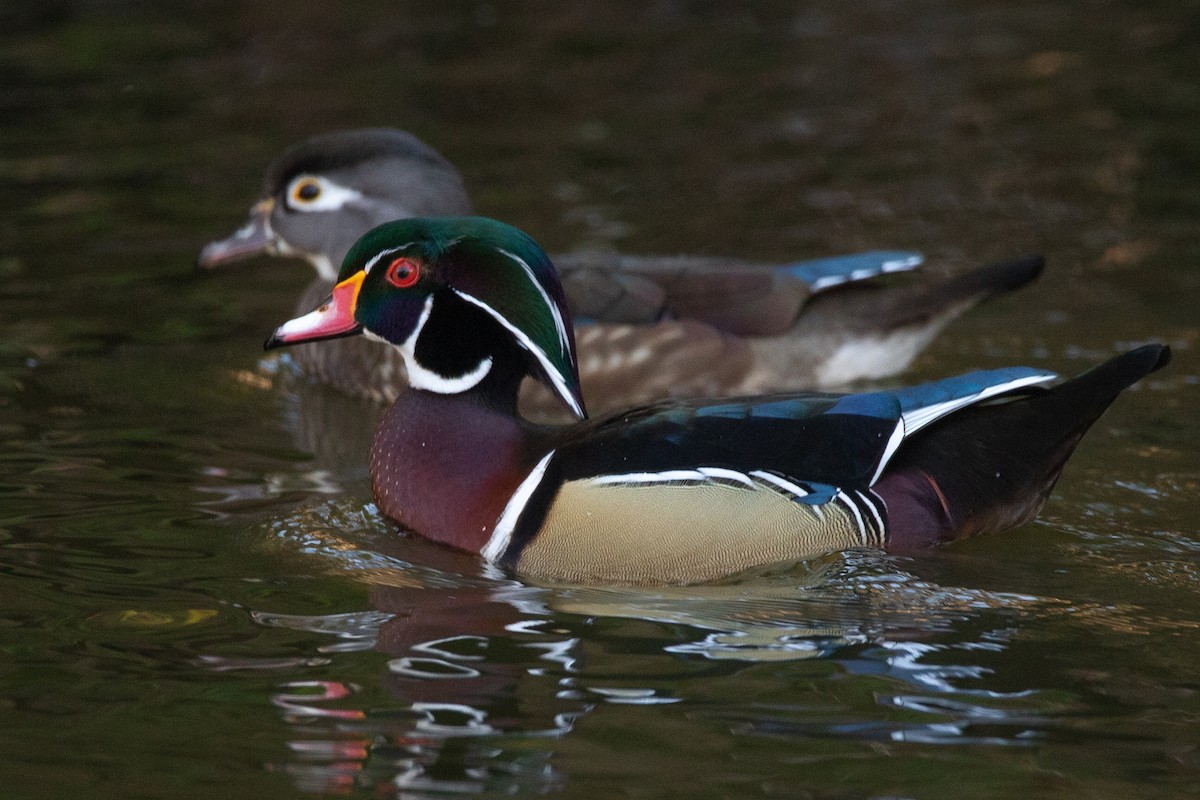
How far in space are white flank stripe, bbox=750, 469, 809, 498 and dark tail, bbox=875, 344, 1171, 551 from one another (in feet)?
1.09

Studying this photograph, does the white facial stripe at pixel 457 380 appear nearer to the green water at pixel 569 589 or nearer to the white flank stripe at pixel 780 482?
the green water at pixel 569 589

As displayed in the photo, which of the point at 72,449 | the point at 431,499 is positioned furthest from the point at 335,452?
the point at 431,499

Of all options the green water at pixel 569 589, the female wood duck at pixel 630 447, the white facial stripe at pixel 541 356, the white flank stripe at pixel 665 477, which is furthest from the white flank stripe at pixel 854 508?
the white facial stripe at pixel 541 356

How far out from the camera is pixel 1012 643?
457cm

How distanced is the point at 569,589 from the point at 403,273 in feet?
3.66

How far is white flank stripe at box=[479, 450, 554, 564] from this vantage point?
5.11 meters

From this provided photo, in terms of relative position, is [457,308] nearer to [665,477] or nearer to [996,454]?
[665,477]

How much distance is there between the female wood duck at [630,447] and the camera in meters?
4.97

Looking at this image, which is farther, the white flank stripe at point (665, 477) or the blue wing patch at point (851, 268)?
the blue wing patch at point (851, 268)

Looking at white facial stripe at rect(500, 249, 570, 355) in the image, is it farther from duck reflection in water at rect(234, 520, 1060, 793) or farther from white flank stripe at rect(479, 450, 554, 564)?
duck reflection in water at rect(234, 520, 1060, 793)

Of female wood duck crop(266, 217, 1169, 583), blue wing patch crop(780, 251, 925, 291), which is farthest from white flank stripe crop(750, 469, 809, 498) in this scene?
blue wing patch crop(780, 251, 925, 291)

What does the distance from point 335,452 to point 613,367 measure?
1231mm

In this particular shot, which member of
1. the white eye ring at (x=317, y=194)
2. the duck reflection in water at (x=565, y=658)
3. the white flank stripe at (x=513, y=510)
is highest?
the white eye ring at (x=317, y=194)

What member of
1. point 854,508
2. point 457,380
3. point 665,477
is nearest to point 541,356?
point 457,380
